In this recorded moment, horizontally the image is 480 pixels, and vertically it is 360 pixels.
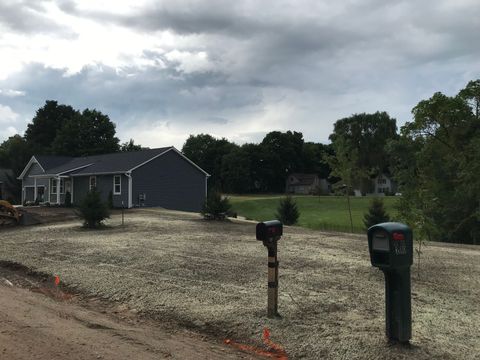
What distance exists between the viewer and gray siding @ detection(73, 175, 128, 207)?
3334 centimetres

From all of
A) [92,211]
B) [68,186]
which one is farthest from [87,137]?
[92,211]

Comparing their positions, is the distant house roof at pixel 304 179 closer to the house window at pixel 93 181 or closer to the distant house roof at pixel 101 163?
the distant house roof at pixel 101 163

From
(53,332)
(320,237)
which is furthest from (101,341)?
(320,237)

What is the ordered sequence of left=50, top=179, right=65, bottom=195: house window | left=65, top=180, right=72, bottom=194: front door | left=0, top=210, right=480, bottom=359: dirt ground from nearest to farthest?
left=0, top=210, right=480, bottom=359: dirt ground < left=65, top=180, right=72, bottom=194: front door < left=50, top=179, right=65, bottom=195: house window

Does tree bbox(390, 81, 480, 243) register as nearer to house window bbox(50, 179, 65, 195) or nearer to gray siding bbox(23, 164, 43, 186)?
house window bbox(50, 179, 65, 195)

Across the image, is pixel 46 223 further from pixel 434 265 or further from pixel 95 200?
pixel 434 265

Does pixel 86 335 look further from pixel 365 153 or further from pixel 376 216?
pixel 365 153

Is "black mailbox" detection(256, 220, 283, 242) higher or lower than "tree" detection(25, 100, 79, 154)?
lower

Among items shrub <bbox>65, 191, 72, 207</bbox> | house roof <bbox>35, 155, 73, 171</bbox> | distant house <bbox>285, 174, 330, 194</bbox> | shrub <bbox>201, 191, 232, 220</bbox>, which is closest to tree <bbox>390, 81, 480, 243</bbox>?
shrub <bbox>201, 191, 232, 220</bbox>

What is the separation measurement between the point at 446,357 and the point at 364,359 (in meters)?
0.81

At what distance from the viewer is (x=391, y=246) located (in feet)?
16.4

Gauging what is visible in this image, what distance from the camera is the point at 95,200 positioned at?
19.5 m

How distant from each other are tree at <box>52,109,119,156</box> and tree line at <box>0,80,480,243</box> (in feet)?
0.47

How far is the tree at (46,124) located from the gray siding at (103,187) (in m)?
46.7
